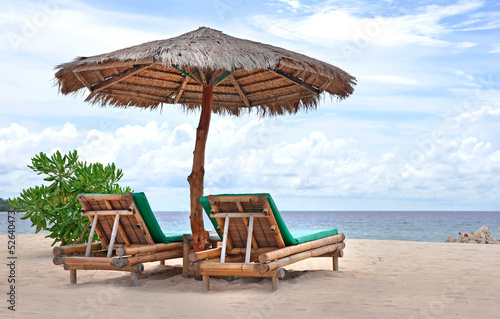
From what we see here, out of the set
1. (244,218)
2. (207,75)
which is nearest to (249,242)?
(244,218)

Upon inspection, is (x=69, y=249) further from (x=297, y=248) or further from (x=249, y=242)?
(x=297, y=248)

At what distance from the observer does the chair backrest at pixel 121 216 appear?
185 inches

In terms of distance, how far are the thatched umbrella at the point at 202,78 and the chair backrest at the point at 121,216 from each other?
58 centimetres

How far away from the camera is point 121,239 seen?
5.15 m

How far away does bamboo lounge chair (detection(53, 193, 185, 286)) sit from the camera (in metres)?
4.65

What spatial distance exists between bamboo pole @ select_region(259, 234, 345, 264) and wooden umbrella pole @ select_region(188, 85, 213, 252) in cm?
103

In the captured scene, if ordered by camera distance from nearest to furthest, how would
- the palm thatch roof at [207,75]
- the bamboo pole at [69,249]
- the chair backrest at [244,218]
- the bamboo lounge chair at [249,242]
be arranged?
the bamboo lounge chair at [249,242], the chair backrest at [244,218], the palm thatch roof at [207,75], the bamboo pole at [69,249]

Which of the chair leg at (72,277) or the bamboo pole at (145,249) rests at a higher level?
the bamboo pole at (145,249)

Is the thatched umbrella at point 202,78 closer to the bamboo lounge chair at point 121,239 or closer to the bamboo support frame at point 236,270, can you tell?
the bamboo lounge chair at point 121,239

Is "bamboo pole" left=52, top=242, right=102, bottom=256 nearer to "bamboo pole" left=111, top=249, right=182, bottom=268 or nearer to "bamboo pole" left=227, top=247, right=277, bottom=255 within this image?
"bamboo pole" left=111, top=249, right=182, bottom=268

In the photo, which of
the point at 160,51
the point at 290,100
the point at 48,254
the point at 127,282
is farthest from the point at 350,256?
the point at 48,254

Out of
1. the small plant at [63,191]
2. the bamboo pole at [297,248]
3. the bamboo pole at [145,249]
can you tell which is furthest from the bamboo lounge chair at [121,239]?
the small plant at [63,191]

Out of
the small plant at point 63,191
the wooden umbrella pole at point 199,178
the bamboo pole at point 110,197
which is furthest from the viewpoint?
the small plant at point 63,191

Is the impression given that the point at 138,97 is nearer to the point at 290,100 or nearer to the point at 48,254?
the point at 290,100
